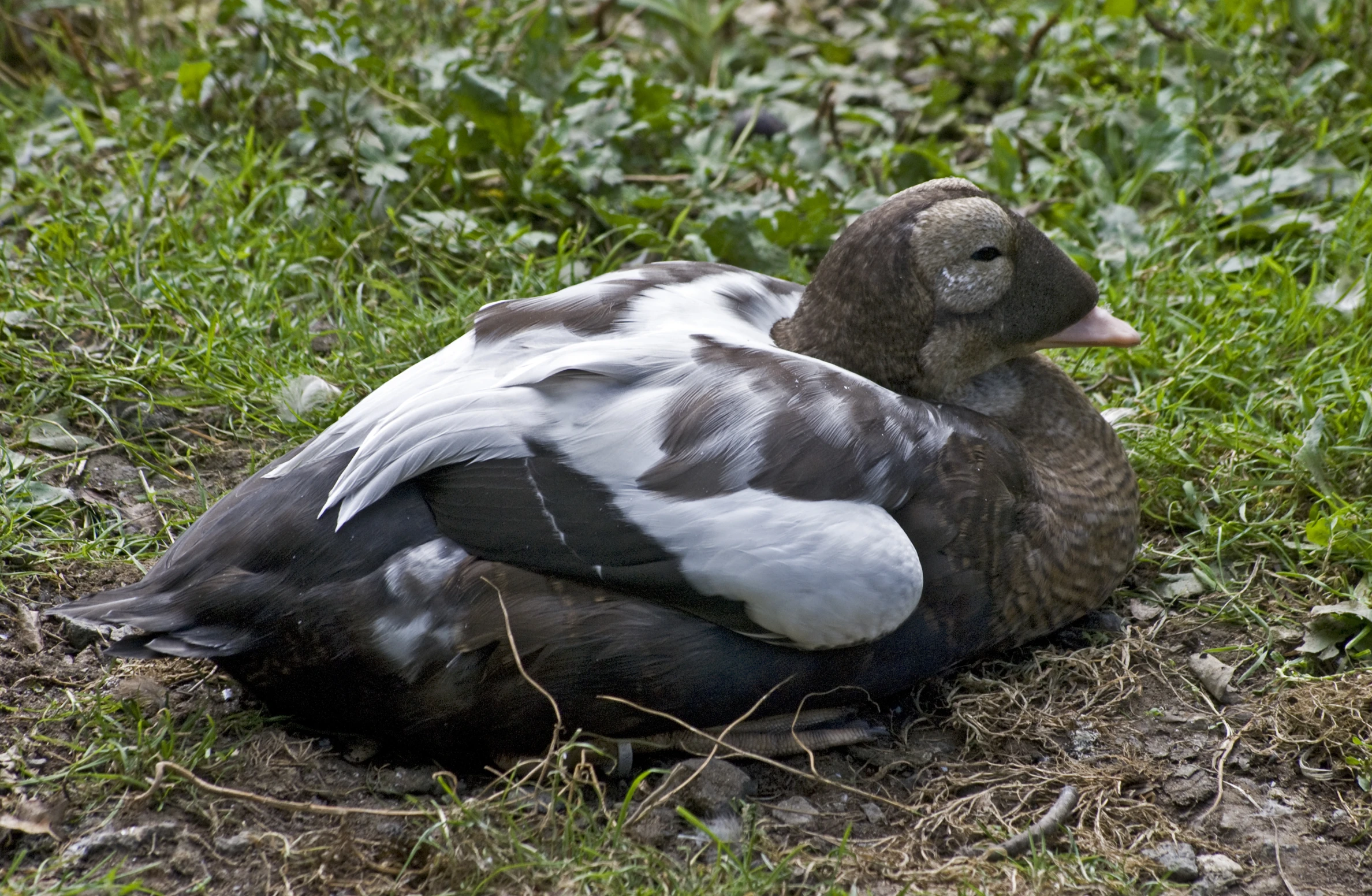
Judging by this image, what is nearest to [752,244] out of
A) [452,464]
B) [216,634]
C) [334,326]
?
[334,326]

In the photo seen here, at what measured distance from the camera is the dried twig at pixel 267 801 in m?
2.33

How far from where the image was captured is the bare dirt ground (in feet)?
7.42

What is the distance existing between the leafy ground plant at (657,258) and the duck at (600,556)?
160 millimetres

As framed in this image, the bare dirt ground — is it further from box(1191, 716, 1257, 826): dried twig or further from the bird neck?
the bird neck

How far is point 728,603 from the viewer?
238 cm

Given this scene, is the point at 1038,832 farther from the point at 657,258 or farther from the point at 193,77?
the point at 193,77

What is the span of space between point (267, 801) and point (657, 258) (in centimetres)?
218

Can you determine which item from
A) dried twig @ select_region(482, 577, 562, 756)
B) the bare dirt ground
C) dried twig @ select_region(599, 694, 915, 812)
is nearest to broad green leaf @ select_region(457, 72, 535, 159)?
the bare dirt ground

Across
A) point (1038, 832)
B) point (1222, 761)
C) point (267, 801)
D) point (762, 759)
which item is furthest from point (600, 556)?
point (1222, 761)

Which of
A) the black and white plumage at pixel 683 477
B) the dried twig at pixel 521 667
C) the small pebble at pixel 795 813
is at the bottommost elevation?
the small pebble at pixel 795 813

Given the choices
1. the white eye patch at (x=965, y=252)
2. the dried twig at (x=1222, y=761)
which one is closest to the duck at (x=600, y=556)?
the white eye patch at (x=965, y=252)

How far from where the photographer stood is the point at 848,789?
8.13ft

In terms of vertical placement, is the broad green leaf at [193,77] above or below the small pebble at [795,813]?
above

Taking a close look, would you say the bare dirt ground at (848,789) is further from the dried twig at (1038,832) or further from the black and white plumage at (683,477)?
the black and white plumage at (683,477)
